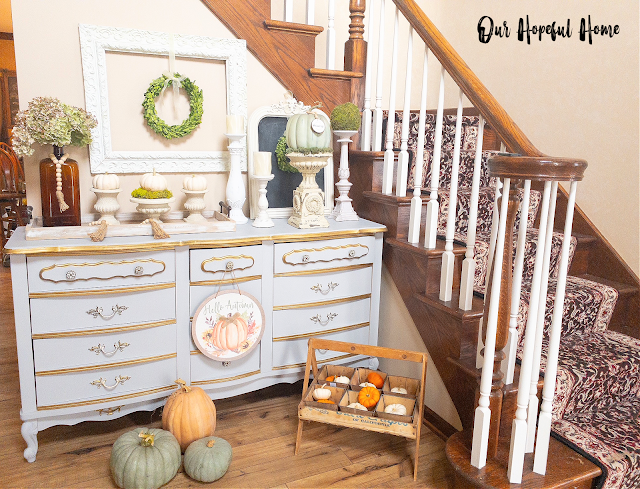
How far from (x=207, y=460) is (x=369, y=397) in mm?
674

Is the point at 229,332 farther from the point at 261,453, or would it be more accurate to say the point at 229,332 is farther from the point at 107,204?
the point at 107,204

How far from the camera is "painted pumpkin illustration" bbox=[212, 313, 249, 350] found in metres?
2.16

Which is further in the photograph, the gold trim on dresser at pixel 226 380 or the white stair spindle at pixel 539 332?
the gold trim on dresser at pixel 226 380

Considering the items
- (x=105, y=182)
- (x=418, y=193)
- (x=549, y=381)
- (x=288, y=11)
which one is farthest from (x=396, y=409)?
(x=288, y=11)

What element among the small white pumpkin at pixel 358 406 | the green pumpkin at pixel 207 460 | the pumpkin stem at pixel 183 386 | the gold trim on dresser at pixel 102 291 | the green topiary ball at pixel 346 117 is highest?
the green topiary ball at pixel 346 117

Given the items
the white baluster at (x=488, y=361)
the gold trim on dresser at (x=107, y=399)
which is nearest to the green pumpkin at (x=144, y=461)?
the gold trim on dresser at (x=107, y=399)

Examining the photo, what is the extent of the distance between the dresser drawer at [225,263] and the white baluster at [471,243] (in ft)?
2.79

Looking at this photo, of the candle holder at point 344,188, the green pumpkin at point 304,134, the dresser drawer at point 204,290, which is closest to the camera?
the dresser drawer at point 204,290

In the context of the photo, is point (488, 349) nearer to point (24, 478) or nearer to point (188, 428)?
point (188, 428)

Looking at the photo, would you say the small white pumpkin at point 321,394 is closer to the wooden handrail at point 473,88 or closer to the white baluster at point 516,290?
the white baluster at point 516,290

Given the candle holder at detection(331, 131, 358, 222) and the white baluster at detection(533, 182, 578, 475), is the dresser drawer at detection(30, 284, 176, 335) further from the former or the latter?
the white baluster at detection(533, 182, 578, 475)

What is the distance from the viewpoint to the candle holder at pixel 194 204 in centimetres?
237

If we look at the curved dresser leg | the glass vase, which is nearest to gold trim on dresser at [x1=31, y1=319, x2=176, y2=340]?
the curved dresser leg

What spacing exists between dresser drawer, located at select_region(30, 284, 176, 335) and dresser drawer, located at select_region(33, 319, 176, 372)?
0.04m
